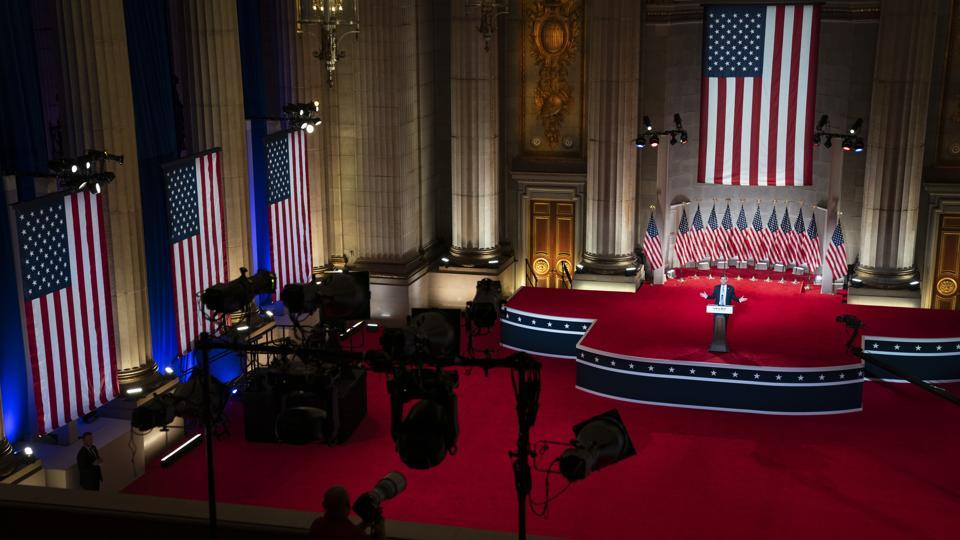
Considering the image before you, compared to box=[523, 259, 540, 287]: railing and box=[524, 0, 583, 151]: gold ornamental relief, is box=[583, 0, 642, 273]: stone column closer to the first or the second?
box=[524, 0, 583, 151]: gold ornamental relief

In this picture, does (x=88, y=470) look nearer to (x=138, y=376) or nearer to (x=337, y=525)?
(x=138, y=376)

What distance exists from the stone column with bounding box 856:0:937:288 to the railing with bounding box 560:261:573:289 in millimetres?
5983

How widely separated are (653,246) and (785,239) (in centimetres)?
315

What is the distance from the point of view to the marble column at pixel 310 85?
20953 millimetres

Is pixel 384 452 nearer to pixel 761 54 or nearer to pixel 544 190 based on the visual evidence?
pixel 544 190

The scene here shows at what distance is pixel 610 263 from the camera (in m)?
22.5

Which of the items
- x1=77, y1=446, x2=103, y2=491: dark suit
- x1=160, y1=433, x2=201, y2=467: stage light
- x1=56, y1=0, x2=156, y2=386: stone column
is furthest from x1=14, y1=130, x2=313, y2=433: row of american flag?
x1=160, y1=433, x2=201, y2=467: stage light

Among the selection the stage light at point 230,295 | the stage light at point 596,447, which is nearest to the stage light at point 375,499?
the stage light at point 596,447

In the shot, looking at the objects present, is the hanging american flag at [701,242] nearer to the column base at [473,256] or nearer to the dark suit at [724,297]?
the column base at [473,256]

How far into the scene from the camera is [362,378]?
663 inches

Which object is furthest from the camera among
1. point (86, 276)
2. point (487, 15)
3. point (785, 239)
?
point (785, 239)

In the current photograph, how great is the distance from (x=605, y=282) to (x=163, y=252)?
31.1 feet

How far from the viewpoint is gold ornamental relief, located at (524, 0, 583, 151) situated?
22.5 meters

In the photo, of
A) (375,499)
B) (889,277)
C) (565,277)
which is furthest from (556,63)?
(375,499)
